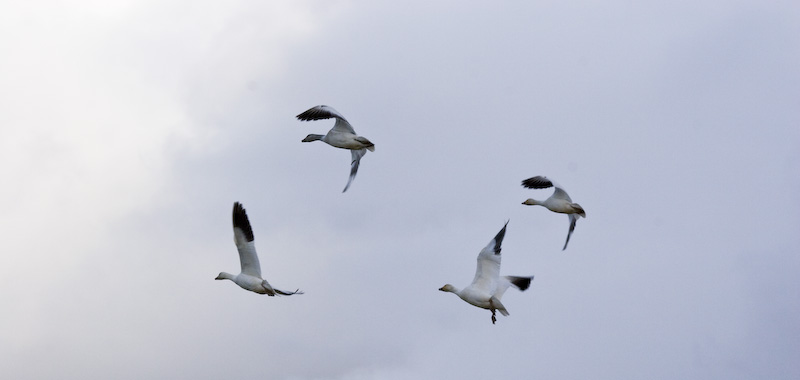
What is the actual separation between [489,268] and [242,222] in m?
6.44

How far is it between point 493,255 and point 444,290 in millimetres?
2043

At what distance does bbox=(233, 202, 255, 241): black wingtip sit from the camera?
1187 inches

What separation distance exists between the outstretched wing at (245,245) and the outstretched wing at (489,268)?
18.5 ft

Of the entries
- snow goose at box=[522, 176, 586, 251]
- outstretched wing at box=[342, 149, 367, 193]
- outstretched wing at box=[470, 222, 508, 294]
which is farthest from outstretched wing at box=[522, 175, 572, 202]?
outstretched wing at box=[470, 222, 508, 294]

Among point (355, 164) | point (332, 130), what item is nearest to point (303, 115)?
point (332, 130)

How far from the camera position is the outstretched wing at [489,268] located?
95.7ft

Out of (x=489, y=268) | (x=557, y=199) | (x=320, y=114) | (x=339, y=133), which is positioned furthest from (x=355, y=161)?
(x=489, y=268)

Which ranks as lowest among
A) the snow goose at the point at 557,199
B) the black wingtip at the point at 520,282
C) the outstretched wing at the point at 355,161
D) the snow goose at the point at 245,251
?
the black wingtip at the point at 520,282

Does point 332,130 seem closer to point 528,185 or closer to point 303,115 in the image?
point 303,115

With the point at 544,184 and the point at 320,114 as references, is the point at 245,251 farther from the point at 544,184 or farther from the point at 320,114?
the point at 544,184

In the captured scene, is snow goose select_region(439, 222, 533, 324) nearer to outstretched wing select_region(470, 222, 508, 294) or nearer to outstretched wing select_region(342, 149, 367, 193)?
outstretched wing select_region(470, 222, 508, 294)

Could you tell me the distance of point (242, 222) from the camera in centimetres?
3019

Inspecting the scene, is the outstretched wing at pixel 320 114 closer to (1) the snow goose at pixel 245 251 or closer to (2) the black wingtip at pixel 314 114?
(2) the black wingtip at pixel 314 114

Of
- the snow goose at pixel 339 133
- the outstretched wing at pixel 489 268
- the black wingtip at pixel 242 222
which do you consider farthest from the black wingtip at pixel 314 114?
the outstretched wing at pixel 489 268
